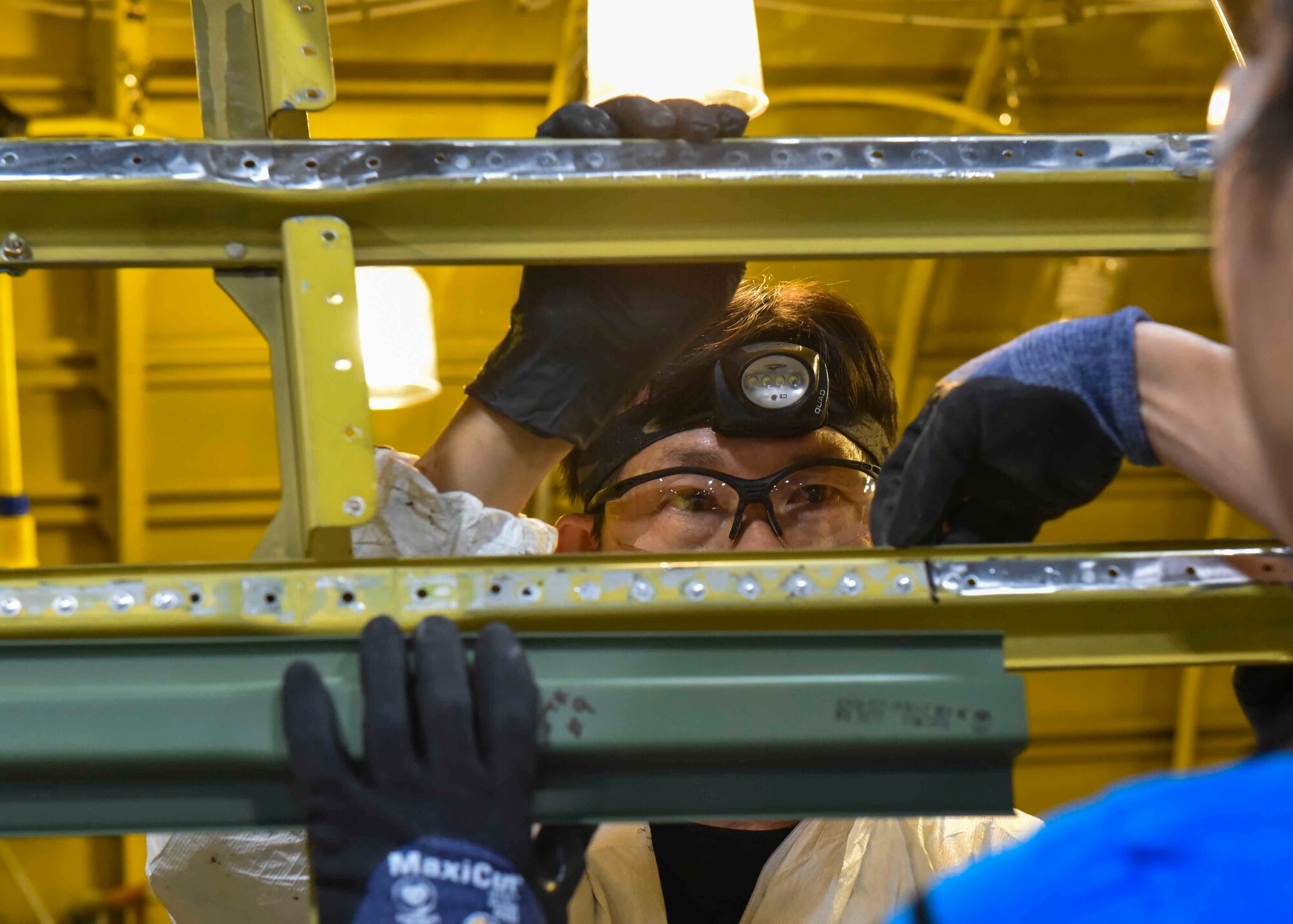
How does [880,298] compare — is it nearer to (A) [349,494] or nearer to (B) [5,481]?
(B) [5,481]

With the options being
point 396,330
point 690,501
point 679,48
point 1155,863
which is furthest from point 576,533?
point 1155,863

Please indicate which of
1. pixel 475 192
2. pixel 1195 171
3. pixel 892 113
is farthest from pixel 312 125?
pixel 1195 171

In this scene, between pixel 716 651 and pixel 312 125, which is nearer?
pixel 716 651

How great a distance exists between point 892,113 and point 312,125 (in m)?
2.21

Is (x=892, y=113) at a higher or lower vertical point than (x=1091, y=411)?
higher

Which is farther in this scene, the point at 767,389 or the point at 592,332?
the point at 767,389

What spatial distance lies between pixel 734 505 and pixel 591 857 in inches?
23.9

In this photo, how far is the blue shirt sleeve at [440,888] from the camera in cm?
97

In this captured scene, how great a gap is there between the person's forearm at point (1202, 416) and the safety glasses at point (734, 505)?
2.47ft

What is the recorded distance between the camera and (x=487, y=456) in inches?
56.4

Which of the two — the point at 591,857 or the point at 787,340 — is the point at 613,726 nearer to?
the point at 591,857

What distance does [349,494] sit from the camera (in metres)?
1.12

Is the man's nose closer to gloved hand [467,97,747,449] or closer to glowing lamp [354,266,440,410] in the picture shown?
gloved hand [467,97,747,449]

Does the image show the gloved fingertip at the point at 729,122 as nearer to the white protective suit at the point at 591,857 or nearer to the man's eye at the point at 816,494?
the white protective suit at the point at 591,857
